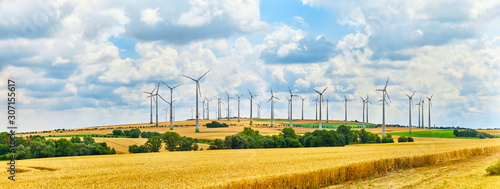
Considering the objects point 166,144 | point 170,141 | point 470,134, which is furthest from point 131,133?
point 470,134

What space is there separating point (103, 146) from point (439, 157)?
73.3 meters

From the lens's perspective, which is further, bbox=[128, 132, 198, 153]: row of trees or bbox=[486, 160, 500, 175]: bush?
bbox=[128, 132, 198, 153]: row of trees

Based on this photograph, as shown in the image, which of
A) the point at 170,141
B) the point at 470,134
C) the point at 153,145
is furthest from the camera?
the point at 470,134

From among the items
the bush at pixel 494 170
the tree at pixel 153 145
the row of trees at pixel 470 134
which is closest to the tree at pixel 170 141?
the tree at pixel 153 145

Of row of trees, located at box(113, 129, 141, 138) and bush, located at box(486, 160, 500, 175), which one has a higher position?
bush, located at box(486, 160, 500, 175)

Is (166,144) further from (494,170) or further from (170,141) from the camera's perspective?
(494,170)

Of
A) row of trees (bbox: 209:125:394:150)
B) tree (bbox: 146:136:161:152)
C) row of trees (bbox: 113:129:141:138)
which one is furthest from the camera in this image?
row of trees (bbox: 113:129:141:138)

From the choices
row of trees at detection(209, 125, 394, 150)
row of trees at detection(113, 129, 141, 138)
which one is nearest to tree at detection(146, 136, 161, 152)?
A: row of trees at detection(209, 125, 394, 150)

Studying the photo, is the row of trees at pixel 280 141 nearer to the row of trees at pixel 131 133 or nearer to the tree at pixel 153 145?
the tree at pixel 153 145

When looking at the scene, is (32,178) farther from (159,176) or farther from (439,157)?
(439,157)

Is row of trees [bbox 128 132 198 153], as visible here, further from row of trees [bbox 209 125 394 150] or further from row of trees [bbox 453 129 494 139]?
row of trees [bbox 453 129 494 139]

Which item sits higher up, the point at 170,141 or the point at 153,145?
the point at 170,141

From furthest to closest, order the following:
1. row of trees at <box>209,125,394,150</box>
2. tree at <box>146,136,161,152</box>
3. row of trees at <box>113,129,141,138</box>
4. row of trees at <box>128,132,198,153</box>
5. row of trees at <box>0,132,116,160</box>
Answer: row of trees at <box>113,129,141,138</box>
row of trees at <box>209,125,394,150</box>
tree at <box>146,136,161,152</box>
row of trees at <box>128,132,198,153</box>
row of trees at <box>0,132,116,160</box>

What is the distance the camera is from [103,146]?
97.6 meters
